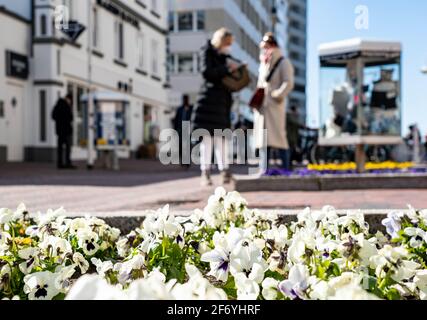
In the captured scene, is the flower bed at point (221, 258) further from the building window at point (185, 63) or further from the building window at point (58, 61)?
the building window at point (185, 63)

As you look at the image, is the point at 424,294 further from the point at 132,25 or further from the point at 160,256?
the point at 132,25

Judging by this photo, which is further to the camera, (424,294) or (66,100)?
(66,100)

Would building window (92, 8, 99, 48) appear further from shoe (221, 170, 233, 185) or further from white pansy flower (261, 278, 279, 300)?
white pansy flower (261, 278, 279, 300)

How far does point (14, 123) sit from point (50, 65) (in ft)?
7.04

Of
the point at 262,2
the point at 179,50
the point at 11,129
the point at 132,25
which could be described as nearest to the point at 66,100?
the point at 11,129

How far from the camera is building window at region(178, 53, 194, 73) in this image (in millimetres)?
48625

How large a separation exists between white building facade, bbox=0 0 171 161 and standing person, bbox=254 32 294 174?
31.0 ft

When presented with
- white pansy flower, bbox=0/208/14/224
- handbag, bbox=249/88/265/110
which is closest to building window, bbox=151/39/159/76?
handbag, bbox=249/88/265/110

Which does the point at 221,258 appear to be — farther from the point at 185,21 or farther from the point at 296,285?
the point at 185,21

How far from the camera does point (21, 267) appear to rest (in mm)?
2289

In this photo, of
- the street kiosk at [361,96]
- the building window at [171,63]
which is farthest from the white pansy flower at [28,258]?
the building window at [171,63]

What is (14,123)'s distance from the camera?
22406 millimetres

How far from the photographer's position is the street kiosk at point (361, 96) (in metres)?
11.3

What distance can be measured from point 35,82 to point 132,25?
8.06 metres
